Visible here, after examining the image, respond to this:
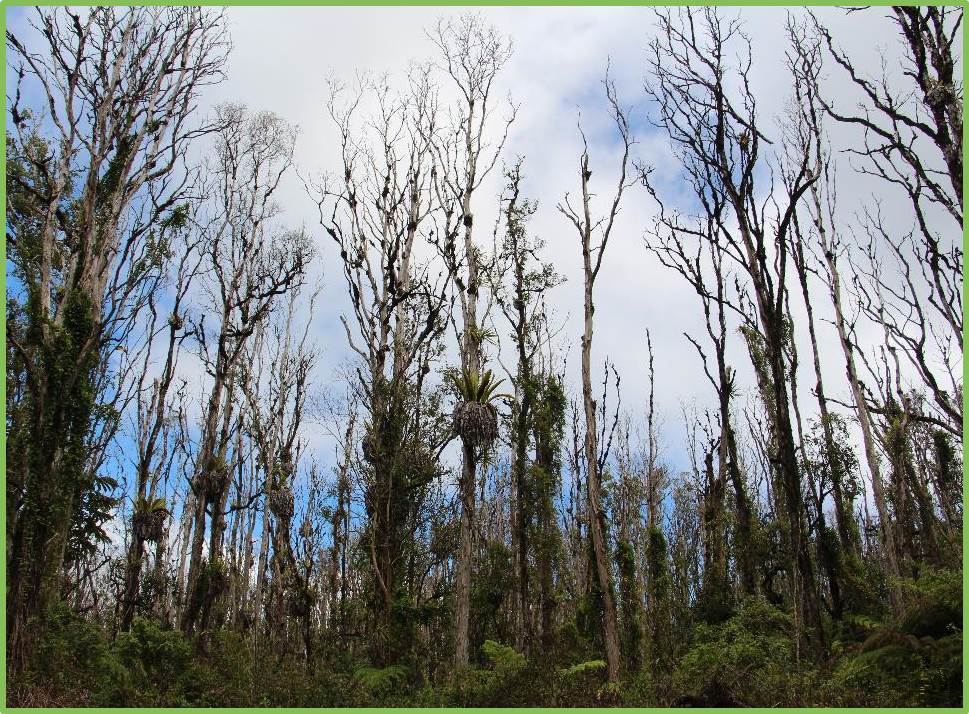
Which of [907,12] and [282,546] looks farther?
[282,546]

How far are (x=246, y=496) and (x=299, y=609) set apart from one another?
6189 millimetres

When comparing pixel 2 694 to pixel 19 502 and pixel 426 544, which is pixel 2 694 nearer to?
pixel 19 502

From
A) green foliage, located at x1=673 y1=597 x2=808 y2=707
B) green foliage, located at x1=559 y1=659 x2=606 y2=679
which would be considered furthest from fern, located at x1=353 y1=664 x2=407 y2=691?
green foliage, located at x1=673 y1=597 x2=808 y2=707

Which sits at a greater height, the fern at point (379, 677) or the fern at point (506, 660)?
the fern at point (506, 660)

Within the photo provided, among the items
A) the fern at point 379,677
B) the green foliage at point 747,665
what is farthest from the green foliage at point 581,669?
the fern at point 379,677

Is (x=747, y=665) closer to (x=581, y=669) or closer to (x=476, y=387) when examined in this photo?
(x=581, y=669)

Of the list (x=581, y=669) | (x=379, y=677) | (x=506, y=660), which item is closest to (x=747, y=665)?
(x=581, y=669)

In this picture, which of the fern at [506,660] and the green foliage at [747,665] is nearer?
the green foliage at [747,665]

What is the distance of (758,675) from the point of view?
8.71m

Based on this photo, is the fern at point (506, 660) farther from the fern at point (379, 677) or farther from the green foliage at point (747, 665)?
the green foliage at point (747, 665)

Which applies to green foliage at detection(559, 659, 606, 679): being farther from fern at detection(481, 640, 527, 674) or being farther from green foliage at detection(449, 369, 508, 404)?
green foliage at detection(449, 369, 508, 404)

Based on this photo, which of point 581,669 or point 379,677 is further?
point 379,677

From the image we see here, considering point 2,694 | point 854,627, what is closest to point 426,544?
point 854,627

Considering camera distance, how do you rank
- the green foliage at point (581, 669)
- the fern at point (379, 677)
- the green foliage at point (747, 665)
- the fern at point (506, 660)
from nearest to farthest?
the green foliage at point (747, 665), the green foliage at point (581, 669), the fern at point (506, 660), the fern at point (379, 677)
